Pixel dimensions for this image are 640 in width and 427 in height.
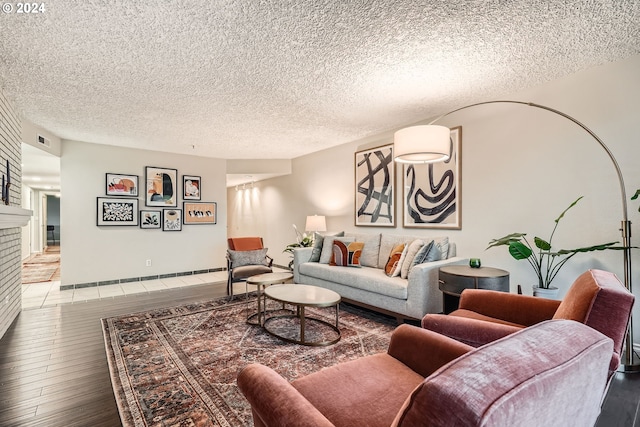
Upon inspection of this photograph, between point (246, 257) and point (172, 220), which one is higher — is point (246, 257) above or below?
below

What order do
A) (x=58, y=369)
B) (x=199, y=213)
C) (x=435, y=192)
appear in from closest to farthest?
(x=58, y=369)
(x=435, y=192)
(x=199, y=213)

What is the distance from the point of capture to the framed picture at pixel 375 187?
4.73 meters

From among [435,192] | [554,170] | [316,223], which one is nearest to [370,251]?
[435,192]

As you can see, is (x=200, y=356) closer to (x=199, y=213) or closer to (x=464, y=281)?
(x=464, y=281)

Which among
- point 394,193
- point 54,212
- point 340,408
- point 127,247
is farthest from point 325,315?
point 54,212

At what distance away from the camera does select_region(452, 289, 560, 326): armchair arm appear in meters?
2.04

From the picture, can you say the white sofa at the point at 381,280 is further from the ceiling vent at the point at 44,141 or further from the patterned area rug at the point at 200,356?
the ceiling vent at the point at 44,141

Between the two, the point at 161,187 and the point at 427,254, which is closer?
the point at 427,254

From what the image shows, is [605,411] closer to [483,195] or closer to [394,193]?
[483,195]

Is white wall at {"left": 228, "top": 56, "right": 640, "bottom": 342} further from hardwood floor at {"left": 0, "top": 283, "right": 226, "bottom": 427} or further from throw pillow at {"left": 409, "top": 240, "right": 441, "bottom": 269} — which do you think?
hardwood floor at {"left": 0, "top": 283, "right": 226, "bottom": 427}

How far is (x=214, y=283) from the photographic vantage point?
5.59 metres

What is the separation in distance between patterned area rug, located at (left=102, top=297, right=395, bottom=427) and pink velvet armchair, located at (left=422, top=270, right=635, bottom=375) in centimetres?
101

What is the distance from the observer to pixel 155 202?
605 cm

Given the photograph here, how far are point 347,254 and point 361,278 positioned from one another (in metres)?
0.65
